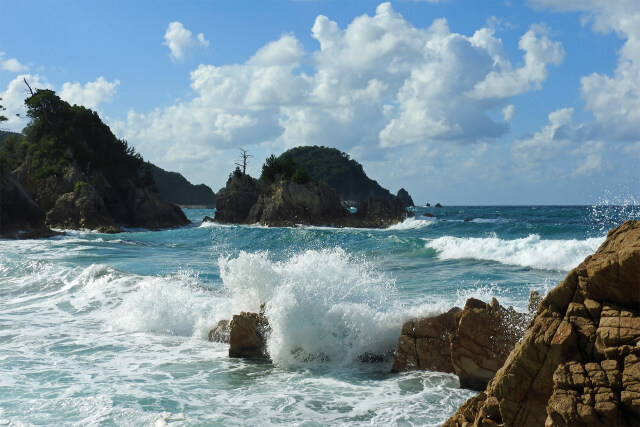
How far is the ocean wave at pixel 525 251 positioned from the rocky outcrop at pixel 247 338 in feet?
43.3

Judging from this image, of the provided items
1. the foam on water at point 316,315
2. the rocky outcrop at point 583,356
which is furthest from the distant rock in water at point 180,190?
the rocky outcrop at point 583,356

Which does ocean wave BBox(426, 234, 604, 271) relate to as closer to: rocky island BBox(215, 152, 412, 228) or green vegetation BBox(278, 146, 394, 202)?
rocky island BBox(215, 152, 412, 228)

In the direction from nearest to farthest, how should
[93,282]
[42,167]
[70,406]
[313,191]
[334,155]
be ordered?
[70,406] < [93,282] < [42,167] < [313,191] < [334,155]

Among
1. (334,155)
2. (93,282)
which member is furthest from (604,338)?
(334,155)

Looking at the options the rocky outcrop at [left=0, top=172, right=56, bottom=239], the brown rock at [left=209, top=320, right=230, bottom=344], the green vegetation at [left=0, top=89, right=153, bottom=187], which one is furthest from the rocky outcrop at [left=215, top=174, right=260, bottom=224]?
the brown rock at [left=209, top=320, right=230, bottom=344]

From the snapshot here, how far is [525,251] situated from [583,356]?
1851 centimetres

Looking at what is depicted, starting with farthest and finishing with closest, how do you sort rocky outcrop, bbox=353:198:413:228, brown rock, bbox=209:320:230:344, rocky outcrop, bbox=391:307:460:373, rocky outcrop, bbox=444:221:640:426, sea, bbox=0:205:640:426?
rocky outcrop, bbox=353:198:413:228, brown rock, bbox=209:320:230:344, rocky outcrop, bbox=391:307:460:373, sea, bbox=0:205:640:426, rocky outcrop, bbox=444:221:640:426

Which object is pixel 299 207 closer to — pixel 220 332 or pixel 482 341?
pixel 220 332

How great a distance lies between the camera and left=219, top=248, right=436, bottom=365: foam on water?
8992 millimetres

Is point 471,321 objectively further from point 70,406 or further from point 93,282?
point 93,282

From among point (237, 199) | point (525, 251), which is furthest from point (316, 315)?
point (237, 199)

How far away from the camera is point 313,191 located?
58.3 meters

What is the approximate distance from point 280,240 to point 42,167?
1115 inches

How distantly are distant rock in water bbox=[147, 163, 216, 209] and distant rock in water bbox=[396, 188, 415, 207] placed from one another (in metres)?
51.4
